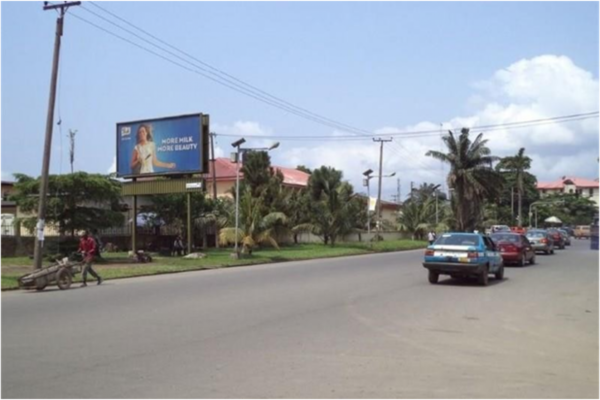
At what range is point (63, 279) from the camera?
60.3 ft

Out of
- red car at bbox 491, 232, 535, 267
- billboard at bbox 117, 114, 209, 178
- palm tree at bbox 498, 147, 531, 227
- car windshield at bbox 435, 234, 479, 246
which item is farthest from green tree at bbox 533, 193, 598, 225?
car windshield at bbox 435, 234, 479, 246

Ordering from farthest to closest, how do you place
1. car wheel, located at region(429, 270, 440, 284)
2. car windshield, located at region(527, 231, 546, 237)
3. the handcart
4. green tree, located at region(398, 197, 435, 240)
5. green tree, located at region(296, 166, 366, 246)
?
green tree, located at region(398, 197, 435, 240) → green tree, located at region(296, 166, 366, 246) → car windshield, located at region(527, 231, 546, 237) → car wheel, located at region(429, 270, 440, 284) → the handcart

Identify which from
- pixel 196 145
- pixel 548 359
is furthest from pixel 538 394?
pixel 196 145

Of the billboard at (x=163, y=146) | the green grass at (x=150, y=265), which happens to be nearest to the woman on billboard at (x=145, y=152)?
the billboard at (x=163, y=146)

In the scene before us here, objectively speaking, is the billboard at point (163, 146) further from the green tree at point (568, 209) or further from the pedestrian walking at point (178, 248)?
the green tree at point (568, 209)

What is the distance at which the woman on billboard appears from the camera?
34281 millimetres

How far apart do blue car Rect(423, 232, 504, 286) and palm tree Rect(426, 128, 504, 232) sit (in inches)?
1695

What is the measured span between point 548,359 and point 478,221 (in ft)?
184

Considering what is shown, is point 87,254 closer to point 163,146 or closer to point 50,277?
point 50,277

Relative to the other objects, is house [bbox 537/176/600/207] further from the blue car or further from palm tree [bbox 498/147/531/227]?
the blue car

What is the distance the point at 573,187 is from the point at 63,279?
150193 mm

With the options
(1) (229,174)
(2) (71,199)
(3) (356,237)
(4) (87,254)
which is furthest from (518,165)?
(4) (87,254)

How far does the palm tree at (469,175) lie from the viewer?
6106cm

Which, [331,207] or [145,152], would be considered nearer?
[145,152]
